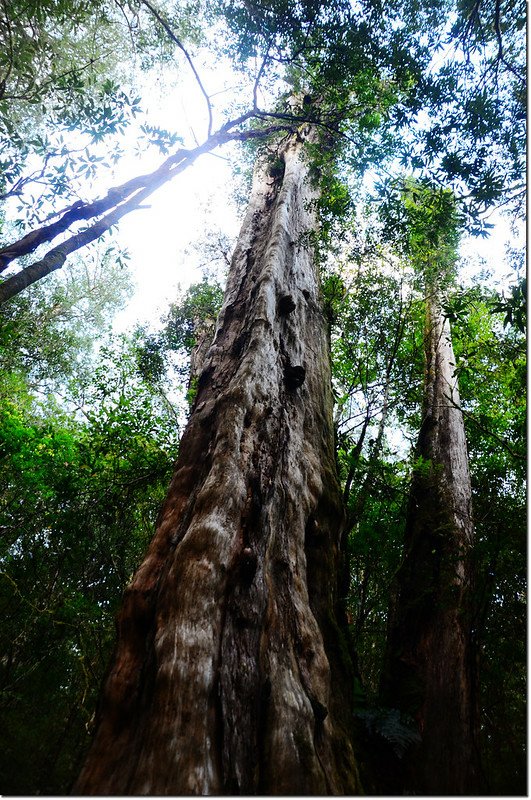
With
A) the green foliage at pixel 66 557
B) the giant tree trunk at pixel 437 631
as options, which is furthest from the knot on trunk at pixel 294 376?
the green foliage at pixel 66 557

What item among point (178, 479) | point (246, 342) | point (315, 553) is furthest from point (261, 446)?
point (246, 342)

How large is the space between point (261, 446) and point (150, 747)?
1810 millimetres

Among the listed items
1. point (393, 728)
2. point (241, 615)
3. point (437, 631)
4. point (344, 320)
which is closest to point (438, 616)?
point (437, 631)

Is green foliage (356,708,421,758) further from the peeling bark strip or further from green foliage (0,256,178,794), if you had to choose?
green foliage (0,256,178,794)

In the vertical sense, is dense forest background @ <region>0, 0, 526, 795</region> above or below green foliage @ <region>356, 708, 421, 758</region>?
above

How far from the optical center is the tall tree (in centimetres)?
282

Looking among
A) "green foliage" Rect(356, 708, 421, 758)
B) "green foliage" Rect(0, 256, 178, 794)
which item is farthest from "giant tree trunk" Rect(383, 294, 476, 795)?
"green foliage" Rect(0, 256, 178, 794)

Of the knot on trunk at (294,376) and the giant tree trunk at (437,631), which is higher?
the knot on trunk at (294,376)

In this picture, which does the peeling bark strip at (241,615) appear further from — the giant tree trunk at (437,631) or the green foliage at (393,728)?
the giant tree trunk at (437,631)

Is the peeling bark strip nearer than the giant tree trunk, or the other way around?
the peeling bark strip

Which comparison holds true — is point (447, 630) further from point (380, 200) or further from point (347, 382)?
point (347, 382)

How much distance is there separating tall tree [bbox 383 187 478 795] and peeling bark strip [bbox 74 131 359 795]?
79 cm

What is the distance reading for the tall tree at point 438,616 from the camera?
2.82 metres

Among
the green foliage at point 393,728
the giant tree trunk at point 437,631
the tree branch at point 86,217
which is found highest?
the tree branch at point 86,217
